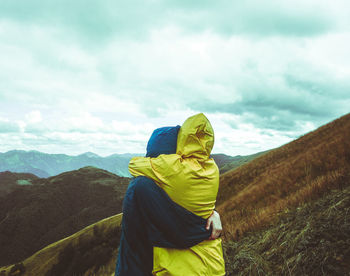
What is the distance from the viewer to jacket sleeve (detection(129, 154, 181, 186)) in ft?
5.27

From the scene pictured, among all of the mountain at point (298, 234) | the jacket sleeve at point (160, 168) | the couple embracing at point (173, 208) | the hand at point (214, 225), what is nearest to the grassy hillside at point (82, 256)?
the mountain at point (298, 234)

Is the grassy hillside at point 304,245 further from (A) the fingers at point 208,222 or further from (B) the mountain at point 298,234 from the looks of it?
(A) the fingers at point 208,222

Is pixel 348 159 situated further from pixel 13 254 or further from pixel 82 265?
pixel 13 254

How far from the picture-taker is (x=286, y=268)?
2.69 meters

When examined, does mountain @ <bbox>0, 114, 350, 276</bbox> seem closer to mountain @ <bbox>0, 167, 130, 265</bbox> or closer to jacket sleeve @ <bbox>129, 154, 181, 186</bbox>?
jacket sleeve @ <bbox>129, 154, 181, 186</bbox>

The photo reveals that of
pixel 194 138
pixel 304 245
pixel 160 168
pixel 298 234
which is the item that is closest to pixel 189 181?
pixel 160 168

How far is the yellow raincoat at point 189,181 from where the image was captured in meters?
1.62

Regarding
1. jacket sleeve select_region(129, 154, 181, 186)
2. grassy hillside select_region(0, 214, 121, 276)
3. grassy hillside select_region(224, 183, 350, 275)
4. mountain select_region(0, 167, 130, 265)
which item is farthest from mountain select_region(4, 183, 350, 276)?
mountain select_region(0, 167, 130, 265)

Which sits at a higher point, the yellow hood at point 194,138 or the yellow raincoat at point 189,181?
the yellow hood at point 194,138

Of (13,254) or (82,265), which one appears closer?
(82,265)

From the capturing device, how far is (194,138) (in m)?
1.77

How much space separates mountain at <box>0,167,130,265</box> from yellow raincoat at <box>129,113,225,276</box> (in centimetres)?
15028

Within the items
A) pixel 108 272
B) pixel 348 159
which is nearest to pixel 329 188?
pixel 348 159

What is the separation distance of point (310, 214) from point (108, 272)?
19.7 feet
